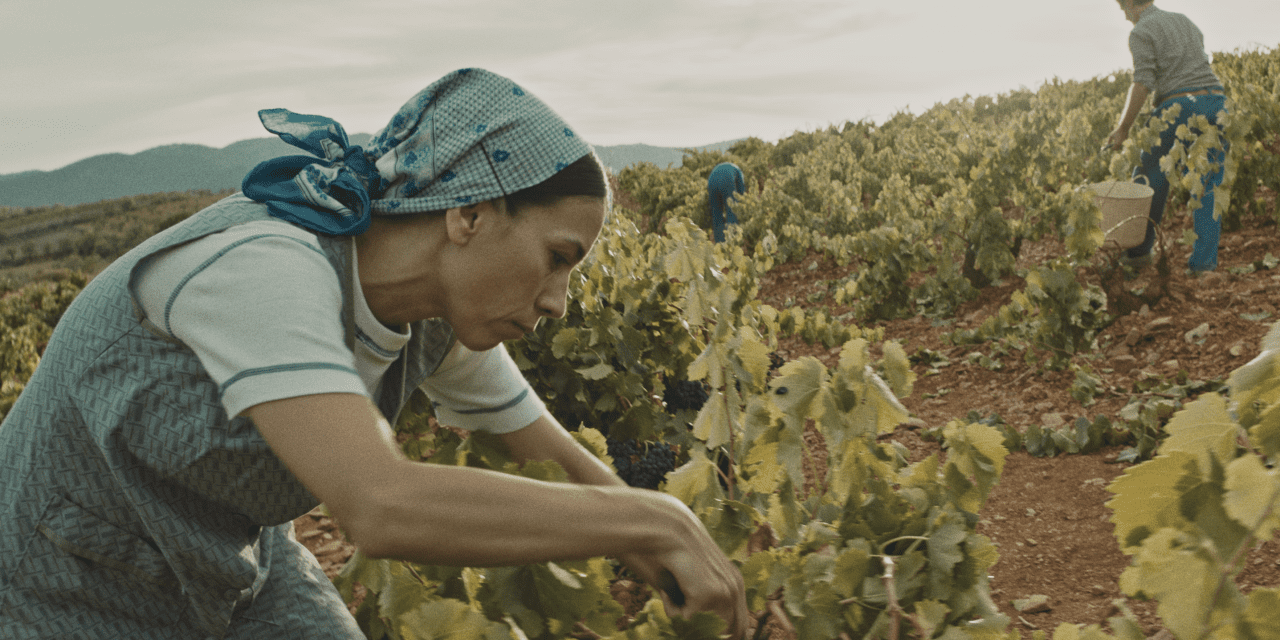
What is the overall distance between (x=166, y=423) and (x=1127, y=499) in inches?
55.4

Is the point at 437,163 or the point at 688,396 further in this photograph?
the point at 688,396

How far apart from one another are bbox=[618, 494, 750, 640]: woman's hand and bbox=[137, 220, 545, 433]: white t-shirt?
1.49ft

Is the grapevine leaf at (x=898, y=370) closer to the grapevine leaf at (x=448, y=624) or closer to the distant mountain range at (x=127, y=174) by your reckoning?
the grapevine leaf at (x=448, y=624)

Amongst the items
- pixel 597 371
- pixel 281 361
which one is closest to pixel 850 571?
pixel 281 361

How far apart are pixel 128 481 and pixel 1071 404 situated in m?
4.10

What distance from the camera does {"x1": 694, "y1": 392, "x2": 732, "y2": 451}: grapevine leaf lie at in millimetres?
1863

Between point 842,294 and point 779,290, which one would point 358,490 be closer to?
point 842,294

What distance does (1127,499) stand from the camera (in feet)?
3.53

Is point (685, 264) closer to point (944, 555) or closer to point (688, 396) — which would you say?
point (688, 396)

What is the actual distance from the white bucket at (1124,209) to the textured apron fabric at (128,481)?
541 centimetres

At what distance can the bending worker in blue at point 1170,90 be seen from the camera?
5.48 meters

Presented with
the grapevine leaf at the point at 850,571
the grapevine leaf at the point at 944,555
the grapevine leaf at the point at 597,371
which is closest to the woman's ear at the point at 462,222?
the grapevine leaf at the point at 850,571

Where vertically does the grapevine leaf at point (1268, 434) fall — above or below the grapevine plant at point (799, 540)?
above

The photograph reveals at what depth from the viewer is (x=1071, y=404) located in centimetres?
414
